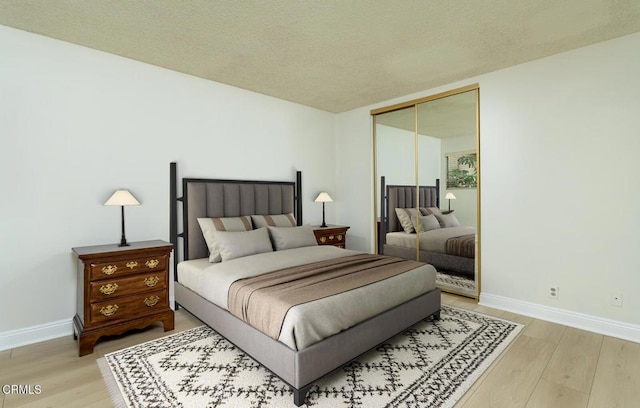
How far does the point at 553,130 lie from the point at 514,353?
7.02 feet

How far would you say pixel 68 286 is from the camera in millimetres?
2867

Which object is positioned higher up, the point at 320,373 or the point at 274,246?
the point at 274,246

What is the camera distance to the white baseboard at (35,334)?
257 centimetres

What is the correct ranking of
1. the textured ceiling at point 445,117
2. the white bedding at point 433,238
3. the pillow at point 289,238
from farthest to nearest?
1. the white bedding at point 433,238
2. the textured ceiling at point 445,117
3. the pillow at point 289,238

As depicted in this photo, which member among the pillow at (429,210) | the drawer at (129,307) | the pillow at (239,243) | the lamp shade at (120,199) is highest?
the lamp shade at (120,199)

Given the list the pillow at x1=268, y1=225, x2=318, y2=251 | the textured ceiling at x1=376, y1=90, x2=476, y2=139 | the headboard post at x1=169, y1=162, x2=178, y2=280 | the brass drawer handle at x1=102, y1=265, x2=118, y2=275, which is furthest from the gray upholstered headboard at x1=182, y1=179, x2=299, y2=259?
the textured ceiling at x1=376, y1=90, x2=476, y2=139

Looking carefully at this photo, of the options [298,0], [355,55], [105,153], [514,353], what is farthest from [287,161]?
[514,353]

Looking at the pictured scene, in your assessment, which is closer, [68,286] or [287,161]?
[68,286]

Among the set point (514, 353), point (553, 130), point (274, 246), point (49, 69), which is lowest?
point (514, 353)

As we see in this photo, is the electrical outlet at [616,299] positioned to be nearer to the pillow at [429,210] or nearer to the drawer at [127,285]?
the pillow at [429,210]

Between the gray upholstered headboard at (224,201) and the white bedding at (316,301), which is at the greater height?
the gray upholstered headboard at (224,201)

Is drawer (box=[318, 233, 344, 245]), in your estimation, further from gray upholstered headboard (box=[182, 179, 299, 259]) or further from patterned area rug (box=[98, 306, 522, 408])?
patterned area rug (box=[98, 306, 522, 408])

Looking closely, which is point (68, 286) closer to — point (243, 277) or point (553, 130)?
point (243, 277)

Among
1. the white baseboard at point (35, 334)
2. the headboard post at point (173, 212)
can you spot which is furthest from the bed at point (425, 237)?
the white baseboard at point (35, 334)
